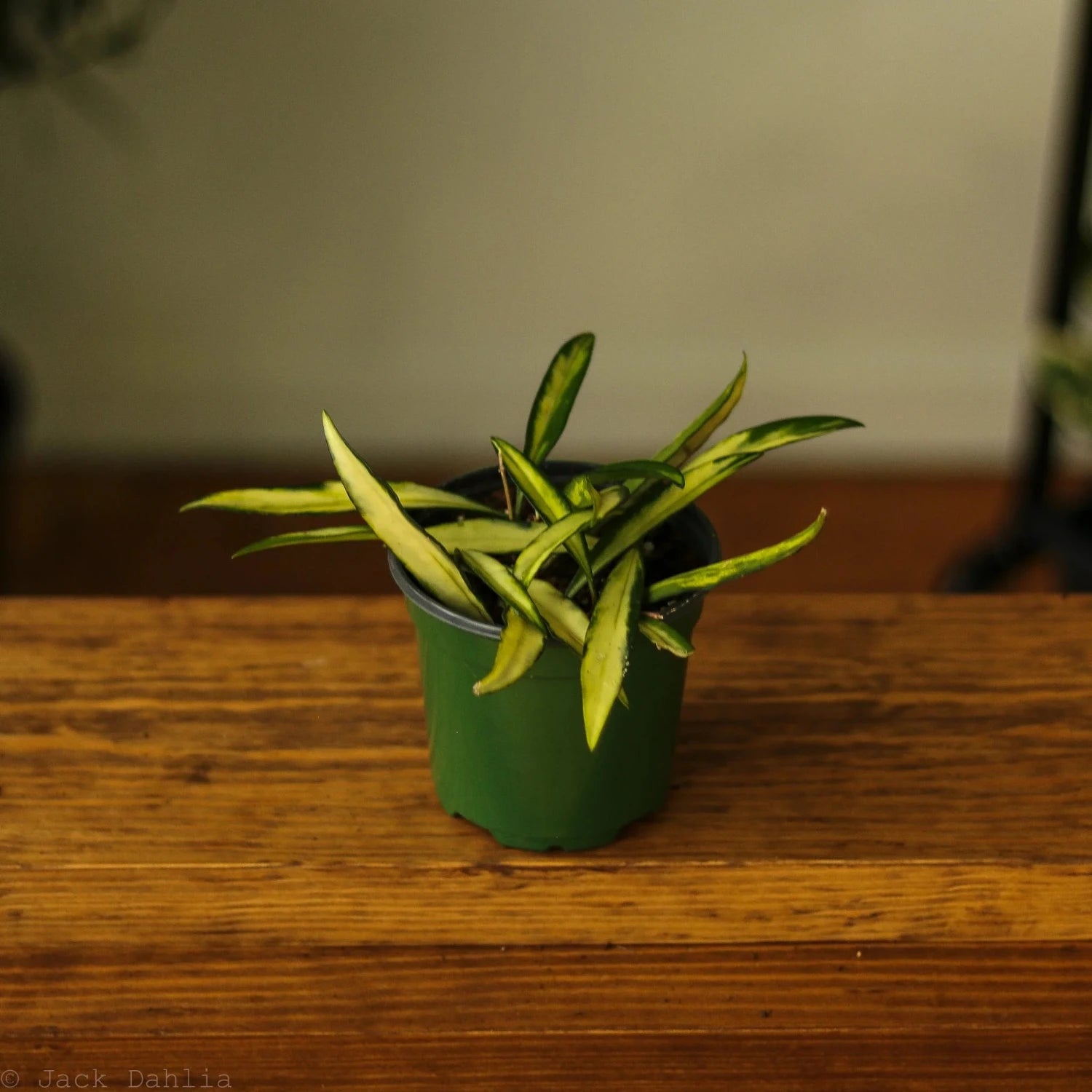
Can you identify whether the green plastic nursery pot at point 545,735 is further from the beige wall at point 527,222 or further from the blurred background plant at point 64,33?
the beige wall at point 527,222

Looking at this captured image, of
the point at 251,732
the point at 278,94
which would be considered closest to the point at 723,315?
the point at 278,94

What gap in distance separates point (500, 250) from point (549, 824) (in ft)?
6.26

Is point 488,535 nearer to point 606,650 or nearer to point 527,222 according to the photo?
point 606,650

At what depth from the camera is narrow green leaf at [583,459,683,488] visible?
599mm

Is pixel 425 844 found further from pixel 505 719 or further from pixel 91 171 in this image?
pixel 91 171

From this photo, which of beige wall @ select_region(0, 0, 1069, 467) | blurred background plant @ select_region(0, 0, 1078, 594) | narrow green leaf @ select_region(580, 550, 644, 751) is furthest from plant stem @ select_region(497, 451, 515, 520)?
beige wall @ select_region(0, 0, 1069, 467)

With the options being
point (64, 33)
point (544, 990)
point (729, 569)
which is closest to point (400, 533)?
point (729, 569)

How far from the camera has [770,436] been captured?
0.66 m

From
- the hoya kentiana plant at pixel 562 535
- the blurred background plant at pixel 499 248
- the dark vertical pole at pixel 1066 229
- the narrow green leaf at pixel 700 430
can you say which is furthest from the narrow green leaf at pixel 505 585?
the blurred background plant at pixel 499 248

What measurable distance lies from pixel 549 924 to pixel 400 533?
0.23m

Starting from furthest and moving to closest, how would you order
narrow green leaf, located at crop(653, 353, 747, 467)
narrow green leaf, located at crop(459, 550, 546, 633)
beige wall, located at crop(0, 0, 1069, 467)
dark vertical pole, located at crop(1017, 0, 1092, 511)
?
beige wall, located at crop(0, 0, 1069, 467) → dark vertical pole, located at crop(1017, 0, 1092, 511) → narrow green leaf, located at crop(653, 353, 747, 467) → narrow green leaf, located at crop(459, 550, 546, 633)

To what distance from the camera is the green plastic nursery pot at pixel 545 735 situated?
25.1 inches

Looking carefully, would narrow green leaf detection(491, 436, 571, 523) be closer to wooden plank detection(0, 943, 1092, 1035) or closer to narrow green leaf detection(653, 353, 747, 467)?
narrow green leaf detection(653, 353, 747, 467)

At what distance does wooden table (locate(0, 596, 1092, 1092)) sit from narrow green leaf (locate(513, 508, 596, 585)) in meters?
0.18
